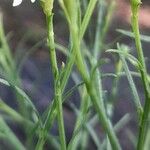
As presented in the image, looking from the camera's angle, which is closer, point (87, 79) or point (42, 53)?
point (87, 79)

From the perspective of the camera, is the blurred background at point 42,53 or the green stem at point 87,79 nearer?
the green stem at point 87,79

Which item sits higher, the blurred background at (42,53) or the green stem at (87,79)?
the green stem at (87,79)

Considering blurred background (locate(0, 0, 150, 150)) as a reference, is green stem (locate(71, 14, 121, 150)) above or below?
above

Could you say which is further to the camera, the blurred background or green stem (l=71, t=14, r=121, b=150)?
the blurred background

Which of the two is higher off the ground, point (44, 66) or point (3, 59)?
point (3, 59)

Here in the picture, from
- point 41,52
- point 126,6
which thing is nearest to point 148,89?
point 41,52

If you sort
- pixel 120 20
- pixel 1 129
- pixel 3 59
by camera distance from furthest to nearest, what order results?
pixel 120 20, pixel 3 59, pixel 1 129

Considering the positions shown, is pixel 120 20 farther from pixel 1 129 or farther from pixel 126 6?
pixel 1 129

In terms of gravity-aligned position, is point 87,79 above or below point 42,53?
above
